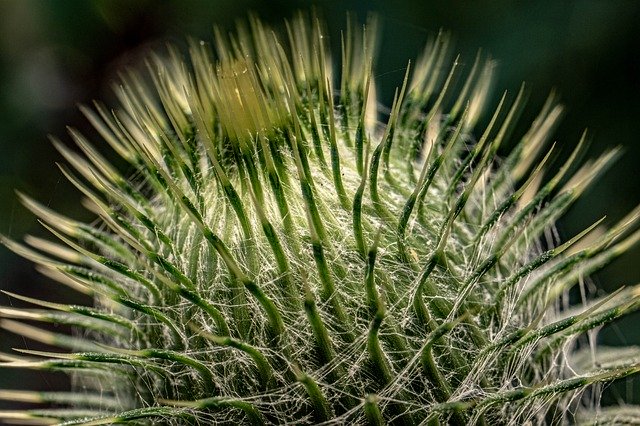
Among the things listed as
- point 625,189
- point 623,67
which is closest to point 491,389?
point 625,189

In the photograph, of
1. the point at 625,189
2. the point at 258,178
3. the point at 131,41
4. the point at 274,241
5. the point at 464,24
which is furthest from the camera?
the point at 131,41

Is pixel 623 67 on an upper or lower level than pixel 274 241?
upper

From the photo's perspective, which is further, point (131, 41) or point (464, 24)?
point (131, 41)

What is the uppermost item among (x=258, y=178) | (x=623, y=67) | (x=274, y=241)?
(x=623, y=67)

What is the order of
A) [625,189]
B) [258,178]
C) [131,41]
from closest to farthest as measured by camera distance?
[258,178], [625,189], [131,41]

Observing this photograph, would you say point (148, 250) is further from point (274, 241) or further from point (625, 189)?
point (625, 189)

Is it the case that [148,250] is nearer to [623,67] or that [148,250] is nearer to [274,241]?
[274,241]

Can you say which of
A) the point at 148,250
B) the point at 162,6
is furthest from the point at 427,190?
the point at 162,6
